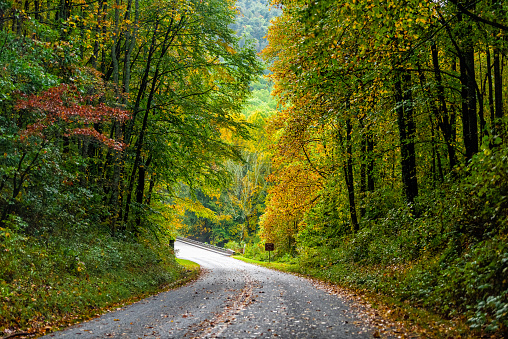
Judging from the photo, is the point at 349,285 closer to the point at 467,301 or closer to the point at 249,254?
the point at 467,301

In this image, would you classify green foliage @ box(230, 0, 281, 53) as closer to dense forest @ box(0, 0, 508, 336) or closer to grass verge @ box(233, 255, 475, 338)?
dense forest @ box(0, 0, 508, 336)

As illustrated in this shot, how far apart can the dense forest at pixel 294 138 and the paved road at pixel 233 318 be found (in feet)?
4.50

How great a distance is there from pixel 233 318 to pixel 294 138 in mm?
8153

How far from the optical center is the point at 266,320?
6930 mm

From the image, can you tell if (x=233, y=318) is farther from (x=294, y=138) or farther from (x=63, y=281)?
(x=294, y=138)

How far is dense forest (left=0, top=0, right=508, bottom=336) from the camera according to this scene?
707 cm

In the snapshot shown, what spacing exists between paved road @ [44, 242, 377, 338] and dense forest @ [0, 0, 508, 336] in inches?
53.9

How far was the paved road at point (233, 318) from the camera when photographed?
6.04 meters

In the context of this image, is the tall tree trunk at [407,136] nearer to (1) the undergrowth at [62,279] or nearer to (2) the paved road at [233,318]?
(2) the paved road at [233,318]

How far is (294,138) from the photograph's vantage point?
13875 mm

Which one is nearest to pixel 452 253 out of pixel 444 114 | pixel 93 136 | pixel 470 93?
pixel 470 93

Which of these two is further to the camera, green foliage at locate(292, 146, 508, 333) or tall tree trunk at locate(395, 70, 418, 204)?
tall tree trunk at locate(395, 70, 418, 204)

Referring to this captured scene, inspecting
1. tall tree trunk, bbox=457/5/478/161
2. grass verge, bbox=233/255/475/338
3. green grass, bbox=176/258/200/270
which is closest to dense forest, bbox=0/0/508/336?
tall tree trunk, bbox=457/5/478/161

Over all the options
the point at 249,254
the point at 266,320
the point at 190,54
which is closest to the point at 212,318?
the point at 266,320
